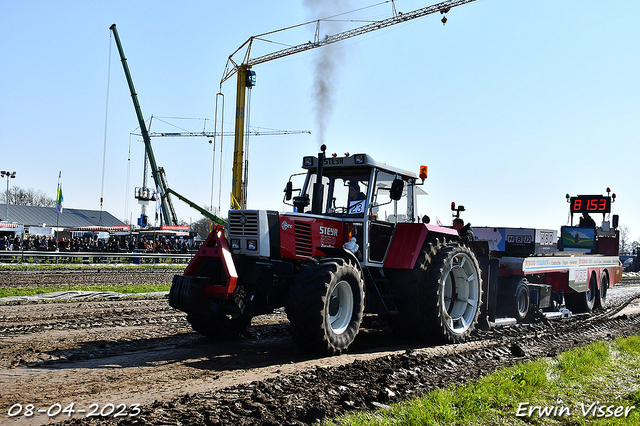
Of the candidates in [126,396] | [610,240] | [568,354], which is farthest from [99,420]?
[610,240]

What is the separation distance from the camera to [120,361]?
677cm

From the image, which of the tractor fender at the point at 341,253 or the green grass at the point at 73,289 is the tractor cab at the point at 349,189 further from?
the green grass at the point at 73,289

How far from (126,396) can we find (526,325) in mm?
8877

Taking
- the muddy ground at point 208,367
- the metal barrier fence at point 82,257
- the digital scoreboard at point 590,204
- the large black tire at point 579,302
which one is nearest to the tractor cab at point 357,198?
the muddy ground at point 208,367

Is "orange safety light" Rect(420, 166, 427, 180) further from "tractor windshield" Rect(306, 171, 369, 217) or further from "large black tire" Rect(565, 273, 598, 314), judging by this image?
"large black tire" Rect(565, 273, 598, 314)

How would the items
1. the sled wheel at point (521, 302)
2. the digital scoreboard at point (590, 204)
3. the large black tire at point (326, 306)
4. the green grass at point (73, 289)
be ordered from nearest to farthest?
the large black tire at point (326, 306)
the sled wheel at point (521, 302)
the green grass at point (73, 289)
the digital scoreboard at point (590, 204)

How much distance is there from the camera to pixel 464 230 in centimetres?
1127

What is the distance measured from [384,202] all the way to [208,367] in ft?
13.0

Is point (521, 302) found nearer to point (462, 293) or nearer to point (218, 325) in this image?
point (462, 293)

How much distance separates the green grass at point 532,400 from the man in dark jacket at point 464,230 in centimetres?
431

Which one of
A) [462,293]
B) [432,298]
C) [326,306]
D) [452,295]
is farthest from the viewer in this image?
[462,293]

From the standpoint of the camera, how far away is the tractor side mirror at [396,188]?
834 cm

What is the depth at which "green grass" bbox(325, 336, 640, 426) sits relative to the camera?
4617mm

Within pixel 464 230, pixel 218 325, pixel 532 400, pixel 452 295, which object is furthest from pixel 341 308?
pixel 464 230
